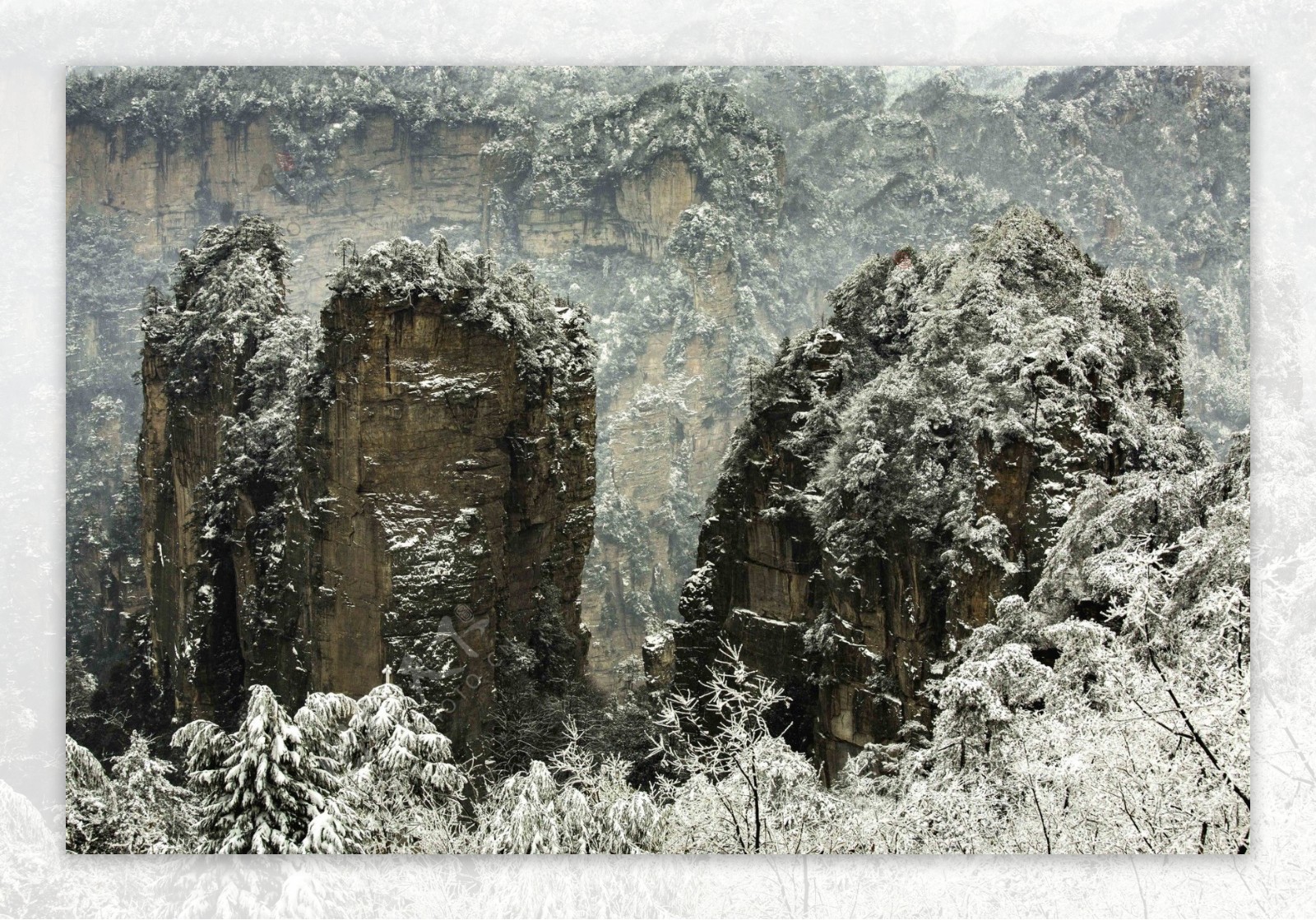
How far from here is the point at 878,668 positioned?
1091 cm

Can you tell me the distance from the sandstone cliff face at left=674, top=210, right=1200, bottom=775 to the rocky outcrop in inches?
47.8

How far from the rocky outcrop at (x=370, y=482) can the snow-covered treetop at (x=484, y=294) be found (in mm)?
13

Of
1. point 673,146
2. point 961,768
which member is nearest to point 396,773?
point 961,768

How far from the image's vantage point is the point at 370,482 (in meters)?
10.8

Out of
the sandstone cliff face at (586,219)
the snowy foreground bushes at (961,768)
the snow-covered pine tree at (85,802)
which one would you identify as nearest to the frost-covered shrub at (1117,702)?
the snowy foreground bushes at (961,768)

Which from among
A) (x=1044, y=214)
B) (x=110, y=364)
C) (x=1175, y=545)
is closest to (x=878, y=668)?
(x=1175, y=545)

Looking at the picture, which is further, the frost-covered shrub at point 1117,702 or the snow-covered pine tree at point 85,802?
the snow-covered pine tree at point 85,802

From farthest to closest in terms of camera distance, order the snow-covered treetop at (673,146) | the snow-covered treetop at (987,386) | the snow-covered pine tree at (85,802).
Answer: the snow-covered treetop at (673,146)
the snow-covered treetop at (987,386)
the snow-covered pine tree at (85,802)

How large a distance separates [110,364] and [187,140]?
4.53 feet

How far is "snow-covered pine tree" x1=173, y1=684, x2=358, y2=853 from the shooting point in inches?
349

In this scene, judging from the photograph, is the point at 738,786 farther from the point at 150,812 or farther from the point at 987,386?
the point at 150,812

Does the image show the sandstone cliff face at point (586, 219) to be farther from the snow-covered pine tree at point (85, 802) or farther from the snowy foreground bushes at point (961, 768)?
the snow-covered pine tree at point (85, 802)

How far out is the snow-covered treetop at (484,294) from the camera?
10.7 m

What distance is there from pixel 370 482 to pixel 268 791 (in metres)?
2.42
